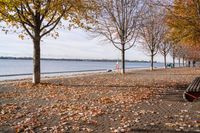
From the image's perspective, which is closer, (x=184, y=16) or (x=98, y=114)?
(x=98, y=114)

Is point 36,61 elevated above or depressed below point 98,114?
above

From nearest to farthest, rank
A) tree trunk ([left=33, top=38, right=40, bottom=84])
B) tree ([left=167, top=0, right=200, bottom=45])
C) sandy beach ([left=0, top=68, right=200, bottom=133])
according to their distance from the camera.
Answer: sandy beach ([left=0, top=68, right=200, bottom=133]), tree ([left=167, top=0, right=200, bottom=45]), tree trunk ([left=33, top=38, right=40, bottom=84])

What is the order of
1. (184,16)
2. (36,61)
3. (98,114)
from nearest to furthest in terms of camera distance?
(98,114)
(184,16)
(36,61)

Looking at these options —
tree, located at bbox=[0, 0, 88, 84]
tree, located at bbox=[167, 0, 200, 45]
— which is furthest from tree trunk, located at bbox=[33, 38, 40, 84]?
tree, located at bbox=[167, 0, 200, 45]

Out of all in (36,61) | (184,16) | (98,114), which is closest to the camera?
(98,114)

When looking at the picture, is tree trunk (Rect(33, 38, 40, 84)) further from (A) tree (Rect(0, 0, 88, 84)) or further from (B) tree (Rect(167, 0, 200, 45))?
(B) tree (Rect(167, 0, 200, 45))

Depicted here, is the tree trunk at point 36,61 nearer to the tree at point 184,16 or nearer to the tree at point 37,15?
the tree at point 37,15

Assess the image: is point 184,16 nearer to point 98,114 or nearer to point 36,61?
point 36,61

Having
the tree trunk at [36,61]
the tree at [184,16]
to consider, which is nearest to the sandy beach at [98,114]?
the tree trunk at [36,61]

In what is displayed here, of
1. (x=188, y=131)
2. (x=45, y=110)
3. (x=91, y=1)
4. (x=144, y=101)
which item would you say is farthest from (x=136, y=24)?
(x=188, y=131)

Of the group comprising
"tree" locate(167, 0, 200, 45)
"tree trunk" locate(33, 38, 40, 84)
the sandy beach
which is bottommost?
the sandy beach


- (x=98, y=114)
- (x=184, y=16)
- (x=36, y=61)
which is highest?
(x=184, y=16)

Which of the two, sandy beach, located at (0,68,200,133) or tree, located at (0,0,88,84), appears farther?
tree, located at (0,0,88,84)

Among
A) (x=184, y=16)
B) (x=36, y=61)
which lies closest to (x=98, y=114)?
(x=184, y=16)
